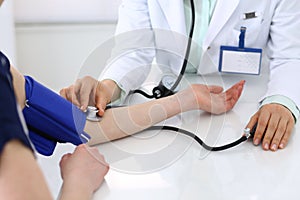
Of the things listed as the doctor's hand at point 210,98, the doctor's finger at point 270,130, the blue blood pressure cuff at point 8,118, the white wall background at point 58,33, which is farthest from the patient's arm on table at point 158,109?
the white wall background at point 58,33

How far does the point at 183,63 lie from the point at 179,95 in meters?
0.08

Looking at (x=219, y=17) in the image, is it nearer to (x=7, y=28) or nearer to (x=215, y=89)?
(x=215, y=89)

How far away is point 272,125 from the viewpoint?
3.22 ft

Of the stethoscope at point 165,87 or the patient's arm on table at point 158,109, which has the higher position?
the stethoscope at point 165,87

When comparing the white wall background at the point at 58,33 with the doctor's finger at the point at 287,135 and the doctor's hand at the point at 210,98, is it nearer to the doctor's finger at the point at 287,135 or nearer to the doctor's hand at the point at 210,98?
the doctor's hand at the point at 210,98

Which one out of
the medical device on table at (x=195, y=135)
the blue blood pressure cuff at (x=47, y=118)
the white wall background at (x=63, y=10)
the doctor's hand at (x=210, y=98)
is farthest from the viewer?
the white wall background at (x=63, y=10)

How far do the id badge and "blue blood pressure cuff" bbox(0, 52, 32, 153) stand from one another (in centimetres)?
82

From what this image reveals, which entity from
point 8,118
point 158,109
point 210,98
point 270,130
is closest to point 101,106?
point 158,109

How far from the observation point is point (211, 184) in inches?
32.4

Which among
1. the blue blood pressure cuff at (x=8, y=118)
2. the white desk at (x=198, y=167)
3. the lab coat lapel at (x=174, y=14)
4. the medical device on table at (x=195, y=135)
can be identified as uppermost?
the blue blood pressure cuff at (x=8, y=118)

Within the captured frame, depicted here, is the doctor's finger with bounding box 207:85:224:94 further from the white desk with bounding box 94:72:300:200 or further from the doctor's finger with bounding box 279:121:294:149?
the doctor's finger with bounding box 279:121:294:149

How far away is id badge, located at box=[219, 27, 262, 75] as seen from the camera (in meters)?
1.17

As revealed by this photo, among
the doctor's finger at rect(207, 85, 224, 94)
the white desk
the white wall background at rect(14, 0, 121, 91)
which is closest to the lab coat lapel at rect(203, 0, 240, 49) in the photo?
the doctor's finger at rect(207, 85, 224, 94)

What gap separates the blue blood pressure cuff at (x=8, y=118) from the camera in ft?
1.30
